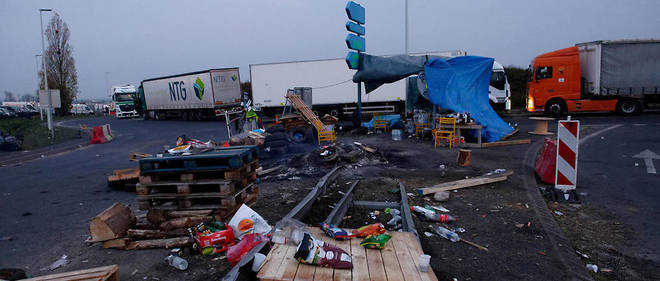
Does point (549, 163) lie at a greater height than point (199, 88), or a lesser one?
lesser

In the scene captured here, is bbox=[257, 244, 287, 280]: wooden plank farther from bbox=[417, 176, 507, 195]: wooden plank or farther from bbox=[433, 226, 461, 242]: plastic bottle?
bbox=[417, 176, 507, 195]: wooden plank

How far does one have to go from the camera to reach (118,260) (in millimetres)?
4090

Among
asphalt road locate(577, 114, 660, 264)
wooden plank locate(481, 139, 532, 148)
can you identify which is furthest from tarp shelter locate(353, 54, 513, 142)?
asphalt road locate(577, 114, 660, 264)

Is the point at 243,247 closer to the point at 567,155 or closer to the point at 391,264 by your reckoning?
the point at 391,264

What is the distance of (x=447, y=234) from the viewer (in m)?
4.45

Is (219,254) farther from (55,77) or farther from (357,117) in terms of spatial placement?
(55,77)

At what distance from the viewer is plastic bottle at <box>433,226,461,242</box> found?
4.38 metres

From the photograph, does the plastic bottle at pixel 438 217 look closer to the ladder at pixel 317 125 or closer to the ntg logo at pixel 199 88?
the ladder at pixel 317 125

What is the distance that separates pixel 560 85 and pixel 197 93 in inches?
960

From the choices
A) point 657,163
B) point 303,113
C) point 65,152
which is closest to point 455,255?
point 657,163

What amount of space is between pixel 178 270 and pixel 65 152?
14041mm

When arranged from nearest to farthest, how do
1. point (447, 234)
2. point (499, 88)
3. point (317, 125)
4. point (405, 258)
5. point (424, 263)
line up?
1. point (424, 263)
2. point (405, 258)
3. point (447, 234)
4. point (317, 125)
5. point (499, 88)

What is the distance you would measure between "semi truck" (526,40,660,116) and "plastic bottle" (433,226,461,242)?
58.9 feet

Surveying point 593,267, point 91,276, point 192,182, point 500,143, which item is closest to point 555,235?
point 593,267
